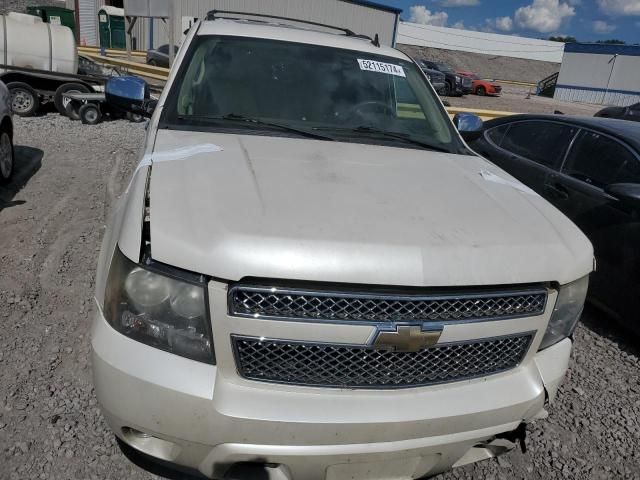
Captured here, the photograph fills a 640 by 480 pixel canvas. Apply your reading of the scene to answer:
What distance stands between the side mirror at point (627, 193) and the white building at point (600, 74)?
41.1 metres

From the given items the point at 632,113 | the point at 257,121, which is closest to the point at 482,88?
the point at 632,113

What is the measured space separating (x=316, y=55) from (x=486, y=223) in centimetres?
181

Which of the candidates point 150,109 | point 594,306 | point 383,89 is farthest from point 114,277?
point 594,306

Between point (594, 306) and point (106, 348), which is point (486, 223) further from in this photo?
point (594, 306)

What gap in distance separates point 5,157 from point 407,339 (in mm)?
5839

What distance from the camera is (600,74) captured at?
39531mm

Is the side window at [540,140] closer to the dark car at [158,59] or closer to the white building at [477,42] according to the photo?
the dark car at [158,59]

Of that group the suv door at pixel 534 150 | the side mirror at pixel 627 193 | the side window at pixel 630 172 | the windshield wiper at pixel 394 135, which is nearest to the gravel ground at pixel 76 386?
the side mirror at pixel 627 193

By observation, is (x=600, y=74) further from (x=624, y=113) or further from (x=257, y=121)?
(x=257, y=121)

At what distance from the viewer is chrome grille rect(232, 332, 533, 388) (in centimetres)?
162

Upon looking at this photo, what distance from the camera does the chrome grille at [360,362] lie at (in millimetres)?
1618

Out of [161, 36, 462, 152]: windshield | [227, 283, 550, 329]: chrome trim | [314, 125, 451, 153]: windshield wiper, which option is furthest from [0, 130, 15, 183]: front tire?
[227, 283, 550, 329]: chrome trim

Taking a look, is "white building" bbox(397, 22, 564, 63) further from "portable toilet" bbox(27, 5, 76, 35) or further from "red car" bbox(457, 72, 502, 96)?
"portable toilet" bbox(27, 5, 76, 35)

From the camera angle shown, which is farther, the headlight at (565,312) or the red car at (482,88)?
the red car at (482,88)
